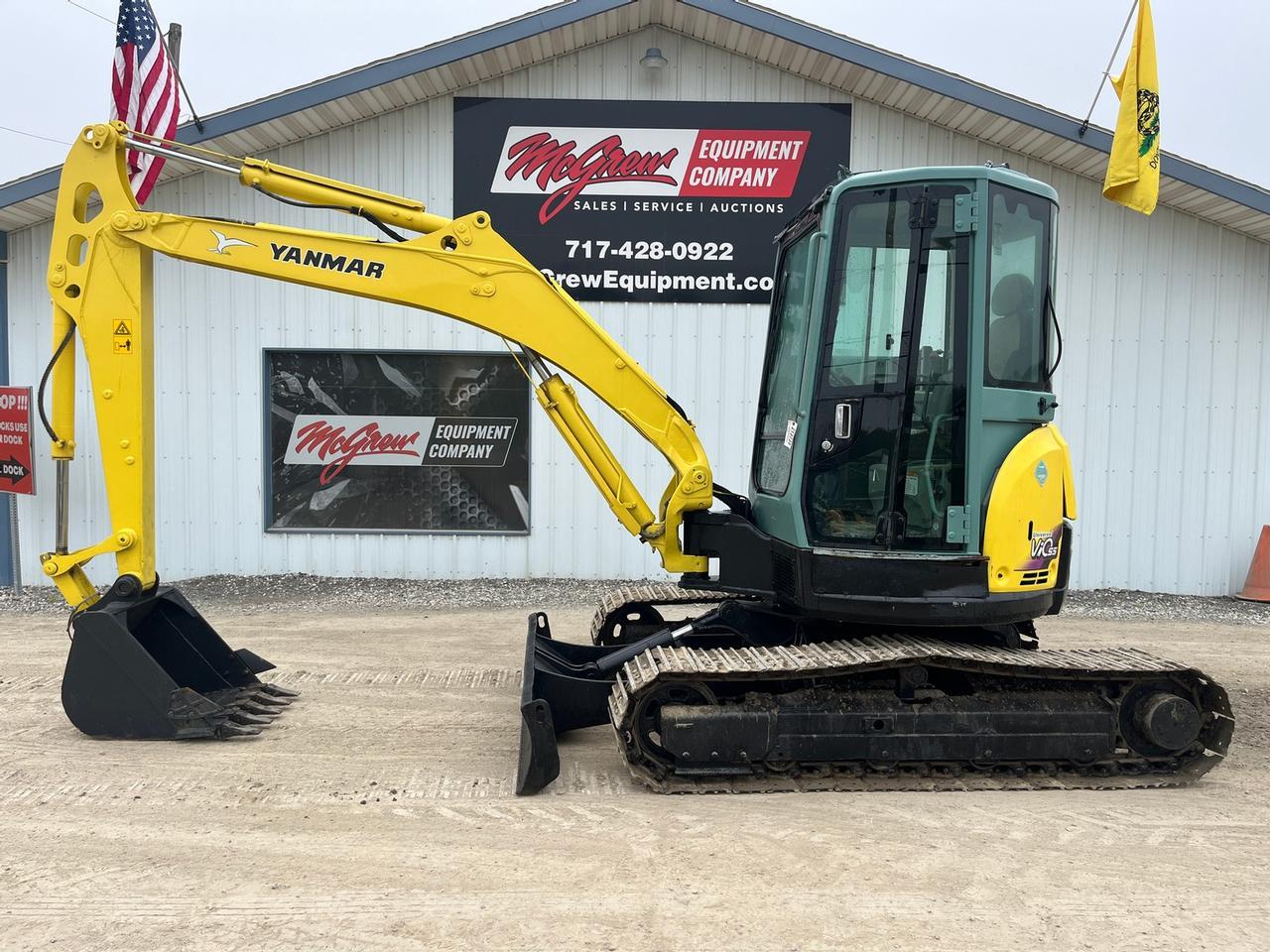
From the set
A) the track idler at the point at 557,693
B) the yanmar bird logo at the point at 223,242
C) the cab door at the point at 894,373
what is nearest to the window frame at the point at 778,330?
the cab door at the point at 894,373

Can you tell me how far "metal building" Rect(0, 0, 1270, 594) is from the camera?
32.7 feet

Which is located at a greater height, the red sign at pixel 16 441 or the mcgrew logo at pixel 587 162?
the mcgrew logo at pixel 587 162

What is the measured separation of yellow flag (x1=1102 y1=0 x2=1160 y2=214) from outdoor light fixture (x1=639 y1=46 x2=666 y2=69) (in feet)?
14.6

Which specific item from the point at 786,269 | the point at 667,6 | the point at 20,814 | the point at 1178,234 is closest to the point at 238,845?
the point at 20,814

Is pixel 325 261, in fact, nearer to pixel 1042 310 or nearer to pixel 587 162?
pixel 1042 310

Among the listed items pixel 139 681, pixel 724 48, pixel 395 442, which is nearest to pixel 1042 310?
pixel 139 681

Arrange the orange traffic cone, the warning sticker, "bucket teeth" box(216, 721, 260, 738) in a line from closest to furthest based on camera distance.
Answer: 1. "bucket teeth" box(216, 721, 260, 738)
2. the warning sticker
3. the orange traffic cone

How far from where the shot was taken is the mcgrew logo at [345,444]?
1015 centimetres

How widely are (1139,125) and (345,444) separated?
8.58m

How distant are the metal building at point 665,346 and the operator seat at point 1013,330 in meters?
5.46

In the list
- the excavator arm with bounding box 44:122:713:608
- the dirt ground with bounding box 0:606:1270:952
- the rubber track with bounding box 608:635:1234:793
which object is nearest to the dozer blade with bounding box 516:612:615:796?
the dirt ground with bounding box 0:606:1270:952

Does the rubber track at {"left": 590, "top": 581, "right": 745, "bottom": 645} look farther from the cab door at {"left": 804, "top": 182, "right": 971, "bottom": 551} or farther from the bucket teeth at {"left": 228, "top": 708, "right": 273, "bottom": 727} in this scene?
the bucket teeth at {"left": 228, "top": 708, "right": 273, "bottom": 727}

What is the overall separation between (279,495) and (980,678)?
8.07m

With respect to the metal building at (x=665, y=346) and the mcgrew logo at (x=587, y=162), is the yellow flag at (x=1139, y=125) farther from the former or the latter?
the mcgrew logo at (x=587, y=162)
